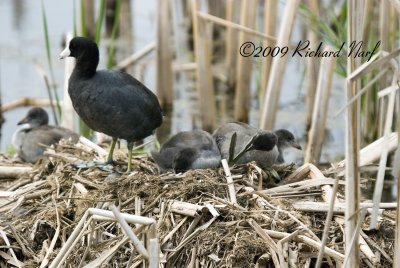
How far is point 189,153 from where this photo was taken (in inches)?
206

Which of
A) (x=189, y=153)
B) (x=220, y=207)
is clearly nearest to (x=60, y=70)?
(x=189, y=153)

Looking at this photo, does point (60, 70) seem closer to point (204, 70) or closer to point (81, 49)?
point (204, 70)

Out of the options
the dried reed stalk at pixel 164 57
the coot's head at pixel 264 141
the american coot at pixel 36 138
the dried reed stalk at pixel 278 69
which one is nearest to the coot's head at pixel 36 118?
the american coot at pixel 36 138

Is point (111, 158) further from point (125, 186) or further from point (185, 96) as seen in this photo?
point (185, 96)

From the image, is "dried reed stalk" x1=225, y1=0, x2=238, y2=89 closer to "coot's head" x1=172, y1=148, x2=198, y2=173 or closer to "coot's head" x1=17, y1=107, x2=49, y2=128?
"coot's head" x1=17, y1=107, x2=49, y2=128

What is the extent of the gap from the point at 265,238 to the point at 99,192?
1080 mm

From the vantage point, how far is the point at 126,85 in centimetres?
538

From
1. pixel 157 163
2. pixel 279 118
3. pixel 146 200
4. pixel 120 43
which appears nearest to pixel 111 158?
pixel 157 163

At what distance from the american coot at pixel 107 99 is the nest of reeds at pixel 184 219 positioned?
29cm

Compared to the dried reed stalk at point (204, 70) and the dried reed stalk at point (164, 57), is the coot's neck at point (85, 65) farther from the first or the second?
the dried reed stalk at point (164, 57)

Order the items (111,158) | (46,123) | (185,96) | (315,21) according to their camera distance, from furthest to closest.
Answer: (185,96)
(46,123)
(315,21)
(111,158)

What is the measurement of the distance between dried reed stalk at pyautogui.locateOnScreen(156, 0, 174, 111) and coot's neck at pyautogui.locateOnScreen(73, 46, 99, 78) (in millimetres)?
3245

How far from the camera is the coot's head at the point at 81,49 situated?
17.6 feet

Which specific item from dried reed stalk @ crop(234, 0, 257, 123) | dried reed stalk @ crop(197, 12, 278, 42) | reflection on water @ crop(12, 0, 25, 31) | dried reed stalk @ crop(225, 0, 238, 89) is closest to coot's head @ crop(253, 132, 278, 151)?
dried reed stalk @ crop(197, 12, 278, 42)
